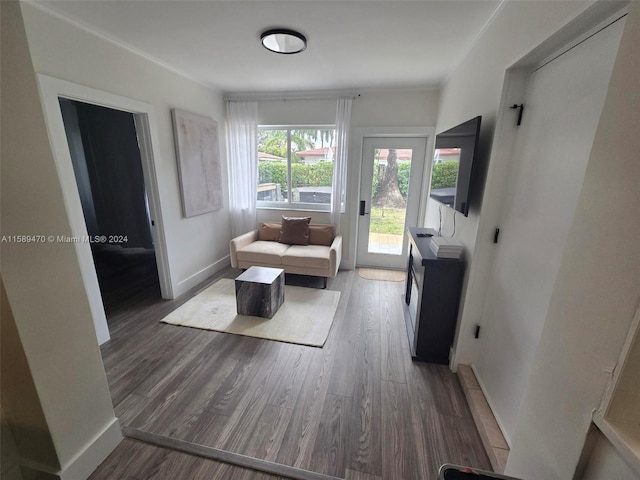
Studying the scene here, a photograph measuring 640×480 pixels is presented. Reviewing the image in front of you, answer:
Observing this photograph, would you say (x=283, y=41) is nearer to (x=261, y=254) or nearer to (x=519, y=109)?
(x=519, y=109)

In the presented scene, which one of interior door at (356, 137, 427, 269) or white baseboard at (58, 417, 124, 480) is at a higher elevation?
interior door at (356, 137, 427, 269)

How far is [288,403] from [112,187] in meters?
4.56

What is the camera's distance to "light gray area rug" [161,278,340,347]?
2506 mm

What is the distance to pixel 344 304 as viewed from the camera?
3.10 m

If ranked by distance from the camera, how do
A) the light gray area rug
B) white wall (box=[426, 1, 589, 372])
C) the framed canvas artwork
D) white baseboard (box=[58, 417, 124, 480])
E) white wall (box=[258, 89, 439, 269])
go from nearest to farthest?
white baseboard (box=[58, 417, 124, 480]) → white wall (box=[426, 1, 589, 372]) → the light gray area rug → the framed canvas artwork → white wall (box=[258, 89, 439, 269])

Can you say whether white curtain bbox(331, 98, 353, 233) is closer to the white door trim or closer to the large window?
the large window

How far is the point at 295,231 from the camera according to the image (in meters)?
3.85

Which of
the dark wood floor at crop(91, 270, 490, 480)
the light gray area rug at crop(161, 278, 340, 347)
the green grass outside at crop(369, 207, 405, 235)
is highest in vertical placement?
the green grass outside at crop(369, 207, 405, 235)

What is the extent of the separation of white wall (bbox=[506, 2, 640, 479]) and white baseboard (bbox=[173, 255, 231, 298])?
3.41 metres

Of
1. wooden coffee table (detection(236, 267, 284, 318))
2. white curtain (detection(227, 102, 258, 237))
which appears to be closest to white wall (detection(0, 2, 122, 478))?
wooden coffee table (detection(236, 267, 284, 318))

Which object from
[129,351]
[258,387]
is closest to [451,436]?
[258,387]

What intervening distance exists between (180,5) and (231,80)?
5.48ft

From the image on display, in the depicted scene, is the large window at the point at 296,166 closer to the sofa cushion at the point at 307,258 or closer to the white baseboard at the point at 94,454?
the sofa cushion at the point at 307,258

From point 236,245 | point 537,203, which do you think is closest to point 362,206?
point 236,245
